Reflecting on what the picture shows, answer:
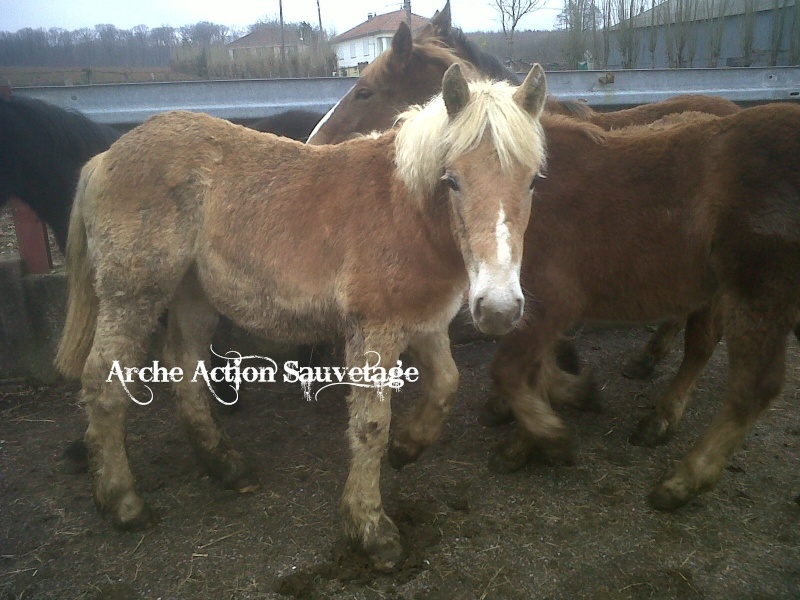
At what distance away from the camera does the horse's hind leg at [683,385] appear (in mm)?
3293

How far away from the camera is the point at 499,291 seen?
69.5 inches

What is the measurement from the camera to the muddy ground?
227 centimetres

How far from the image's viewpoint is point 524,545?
2.46m

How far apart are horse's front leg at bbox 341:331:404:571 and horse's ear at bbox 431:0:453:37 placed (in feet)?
10.7

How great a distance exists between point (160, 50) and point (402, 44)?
210 cm

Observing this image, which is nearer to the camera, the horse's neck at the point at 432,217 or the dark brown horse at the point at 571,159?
the horse's neck at the point at 432,217

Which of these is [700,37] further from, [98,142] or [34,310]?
[34,310]

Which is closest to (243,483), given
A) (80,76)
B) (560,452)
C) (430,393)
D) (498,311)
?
(430,393)

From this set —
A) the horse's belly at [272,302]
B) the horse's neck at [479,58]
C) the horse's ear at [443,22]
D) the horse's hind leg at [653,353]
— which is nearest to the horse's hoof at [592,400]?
the horse's hind leg at [653,353]

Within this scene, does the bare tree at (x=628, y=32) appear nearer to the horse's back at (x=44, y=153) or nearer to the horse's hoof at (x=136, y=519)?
the horse's back at (x=44, y=153)

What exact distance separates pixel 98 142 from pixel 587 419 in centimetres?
392

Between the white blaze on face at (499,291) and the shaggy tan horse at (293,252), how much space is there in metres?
0.17

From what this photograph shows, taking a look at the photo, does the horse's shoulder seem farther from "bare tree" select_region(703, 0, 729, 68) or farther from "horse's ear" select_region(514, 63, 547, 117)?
"bare tree" select_region(703, 0, 729, 68)

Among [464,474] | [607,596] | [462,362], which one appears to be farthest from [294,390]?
[607,596]
